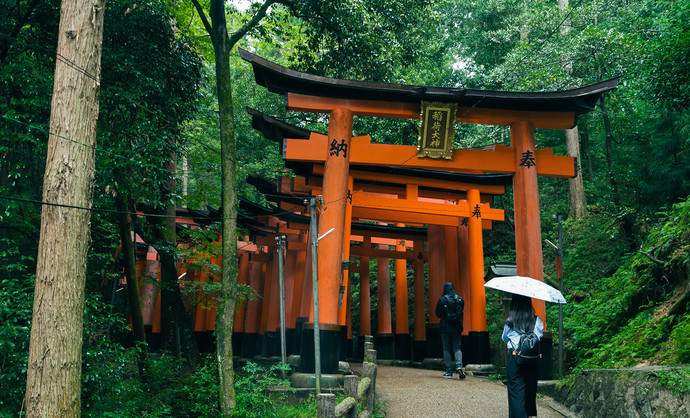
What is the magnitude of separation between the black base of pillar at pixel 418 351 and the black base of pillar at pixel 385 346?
94 centimetres

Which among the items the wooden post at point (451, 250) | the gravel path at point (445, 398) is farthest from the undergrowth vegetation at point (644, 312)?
the wooden post at point (451, 250)

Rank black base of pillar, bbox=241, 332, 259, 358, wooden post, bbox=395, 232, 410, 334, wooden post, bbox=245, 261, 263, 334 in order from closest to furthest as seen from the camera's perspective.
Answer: wooden post, bbox=395, 232, 410, 334
black base of pillar, bbox=241, 332, 259, 358
wooden post, bbox=245, 261, 263, 334

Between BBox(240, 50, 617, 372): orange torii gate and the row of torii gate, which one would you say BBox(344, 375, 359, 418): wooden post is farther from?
BBox(240, 50, 617, 372): orange torii gate

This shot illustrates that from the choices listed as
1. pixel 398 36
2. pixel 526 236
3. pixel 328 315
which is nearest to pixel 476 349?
pixel 526 236

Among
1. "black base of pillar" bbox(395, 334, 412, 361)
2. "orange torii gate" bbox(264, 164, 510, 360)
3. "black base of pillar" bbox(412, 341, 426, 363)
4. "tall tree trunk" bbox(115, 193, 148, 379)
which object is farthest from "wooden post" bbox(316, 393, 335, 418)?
"black base of pillar" bbox(395, 334, 412, 361)

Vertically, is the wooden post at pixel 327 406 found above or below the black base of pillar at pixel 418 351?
above

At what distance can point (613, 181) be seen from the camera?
16500mm

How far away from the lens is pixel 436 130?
11.3 meters

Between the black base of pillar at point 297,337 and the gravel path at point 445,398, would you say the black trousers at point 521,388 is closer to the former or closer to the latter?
the gravel path at point 445,398

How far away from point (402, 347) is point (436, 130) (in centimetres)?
994

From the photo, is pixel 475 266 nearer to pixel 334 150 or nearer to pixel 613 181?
pixel 334 150

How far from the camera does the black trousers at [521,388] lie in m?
5.95

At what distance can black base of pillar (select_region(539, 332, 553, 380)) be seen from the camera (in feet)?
33.6

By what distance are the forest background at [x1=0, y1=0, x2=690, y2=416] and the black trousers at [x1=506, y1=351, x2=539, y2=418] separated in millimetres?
1409
